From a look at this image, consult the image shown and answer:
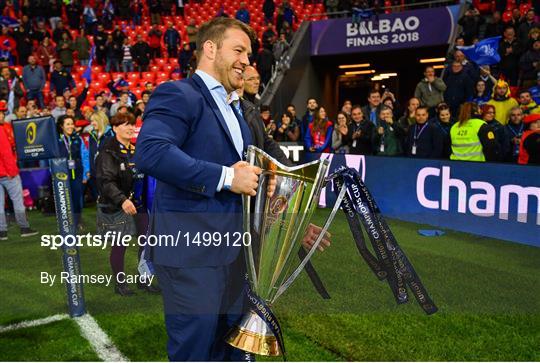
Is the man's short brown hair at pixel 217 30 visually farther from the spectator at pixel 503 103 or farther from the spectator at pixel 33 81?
the spectator at pixel 33 81

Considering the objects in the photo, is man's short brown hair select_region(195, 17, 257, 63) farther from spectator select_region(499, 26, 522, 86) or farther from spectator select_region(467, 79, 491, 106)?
spectator select_region(499, 26, 522, 86)

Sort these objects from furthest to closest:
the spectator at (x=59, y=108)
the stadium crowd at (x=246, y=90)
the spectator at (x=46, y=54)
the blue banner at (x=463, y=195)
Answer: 1. the spectator at (x=46, y=54)
2. the spectator at (x=59, y=108)
3. the stadium crowd at (x=246, y=90)
4. the blue banner at (x=463, y=195)

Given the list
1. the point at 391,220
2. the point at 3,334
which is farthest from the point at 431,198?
the point at 3,334

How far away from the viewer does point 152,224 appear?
2.57m

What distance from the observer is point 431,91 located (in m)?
12.1

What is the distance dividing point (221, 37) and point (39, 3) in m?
20.4

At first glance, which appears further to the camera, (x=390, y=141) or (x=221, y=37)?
(x=390, y=141)

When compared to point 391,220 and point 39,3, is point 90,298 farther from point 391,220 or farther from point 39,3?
point 39,3

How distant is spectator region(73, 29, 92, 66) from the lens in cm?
1897

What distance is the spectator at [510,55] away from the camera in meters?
12.7

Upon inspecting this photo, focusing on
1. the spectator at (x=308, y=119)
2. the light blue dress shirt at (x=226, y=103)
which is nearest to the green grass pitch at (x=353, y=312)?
the light blue dress shirt at (x=226, y=103)

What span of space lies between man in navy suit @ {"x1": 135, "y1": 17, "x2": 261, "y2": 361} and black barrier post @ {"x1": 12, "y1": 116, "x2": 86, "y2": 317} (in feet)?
8.03

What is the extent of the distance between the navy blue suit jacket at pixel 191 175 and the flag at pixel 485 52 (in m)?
10.6

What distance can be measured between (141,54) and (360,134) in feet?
34.8
